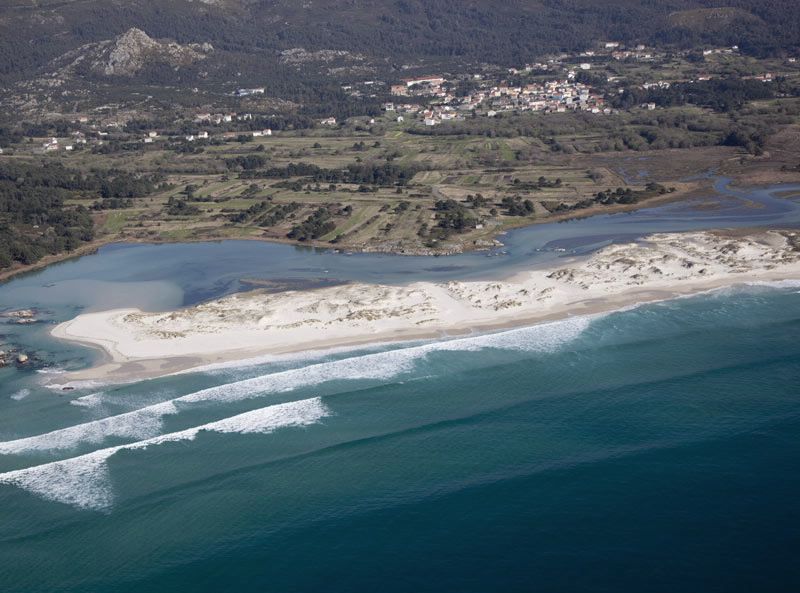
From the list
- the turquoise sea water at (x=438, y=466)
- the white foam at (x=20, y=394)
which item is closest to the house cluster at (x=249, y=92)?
the turquoise sea water at (x=438, y=466)

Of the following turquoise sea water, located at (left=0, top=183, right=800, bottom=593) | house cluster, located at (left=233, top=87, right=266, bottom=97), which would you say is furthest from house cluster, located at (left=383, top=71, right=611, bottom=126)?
turquoise sea water, located at (left=0, top=183, right=800, bottom=593)

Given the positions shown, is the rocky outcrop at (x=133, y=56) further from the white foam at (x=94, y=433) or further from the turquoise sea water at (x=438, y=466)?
the white foam at (x=94, y=433)

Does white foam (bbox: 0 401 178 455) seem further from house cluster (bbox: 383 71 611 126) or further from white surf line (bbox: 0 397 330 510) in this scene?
house cluster (bbox: 383 71 611 126)

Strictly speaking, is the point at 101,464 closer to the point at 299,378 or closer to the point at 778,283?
the point at 299,378

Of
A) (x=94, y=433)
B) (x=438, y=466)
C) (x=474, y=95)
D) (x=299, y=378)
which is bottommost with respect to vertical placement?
(x=438, y=466)

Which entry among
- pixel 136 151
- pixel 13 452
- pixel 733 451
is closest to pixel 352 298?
pixel 13 452

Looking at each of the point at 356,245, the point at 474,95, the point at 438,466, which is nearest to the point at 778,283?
the point at 438,466
